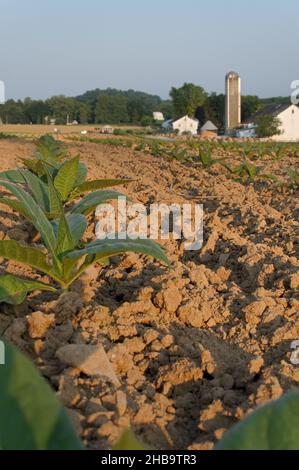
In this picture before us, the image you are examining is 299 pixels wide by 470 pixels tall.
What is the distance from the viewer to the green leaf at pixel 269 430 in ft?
2.03

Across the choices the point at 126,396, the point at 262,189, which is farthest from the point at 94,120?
the point at 126,396

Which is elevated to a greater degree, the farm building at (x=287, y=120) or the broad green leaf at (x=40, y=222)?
the farm building at (x=287, y=120)

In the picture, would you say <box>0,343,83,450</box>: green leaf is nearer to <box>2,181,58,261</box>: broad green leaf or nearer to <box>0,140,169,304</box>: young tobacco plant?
<box>0,140,169,304</box>: young tobacco plant

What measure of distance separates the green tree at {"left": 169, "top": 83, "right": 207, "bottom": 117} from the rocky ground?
5634 cm

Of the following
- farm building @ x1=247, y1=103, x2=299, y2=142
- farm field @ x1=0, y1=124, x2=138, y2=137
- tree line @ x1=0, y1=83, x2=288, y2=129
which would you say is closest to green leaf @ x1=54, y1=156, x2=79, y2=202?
farm field @ x1=0, y1=124, x2=138, y2=137

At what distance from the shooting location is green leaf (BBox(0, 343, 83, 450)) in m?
0.68

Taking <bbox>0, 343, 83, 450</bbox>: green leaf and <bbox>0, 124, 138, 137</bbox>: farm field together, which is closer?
<bbox>0, 343, 83, 450</bbox>: green leaf

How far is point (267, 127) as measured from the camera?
134ft

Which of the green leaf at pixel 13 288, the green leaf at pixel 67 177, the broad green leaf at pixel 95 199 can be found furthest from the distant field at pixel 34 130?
the green leaf at pixel 13 288

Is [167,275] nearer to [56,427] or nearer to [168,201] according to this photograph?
[56,427]

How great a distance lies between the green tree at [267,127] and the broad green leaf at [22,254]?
133 feet

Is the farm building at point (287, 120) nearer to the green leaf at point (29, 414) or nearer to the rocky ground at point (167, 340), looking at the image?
the rocky ground at point (167, 340)

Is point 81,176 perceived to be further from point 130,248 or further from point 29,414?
point 29,414

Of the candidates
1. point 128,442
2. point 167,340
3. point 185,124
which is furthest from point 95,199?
point 185,124
